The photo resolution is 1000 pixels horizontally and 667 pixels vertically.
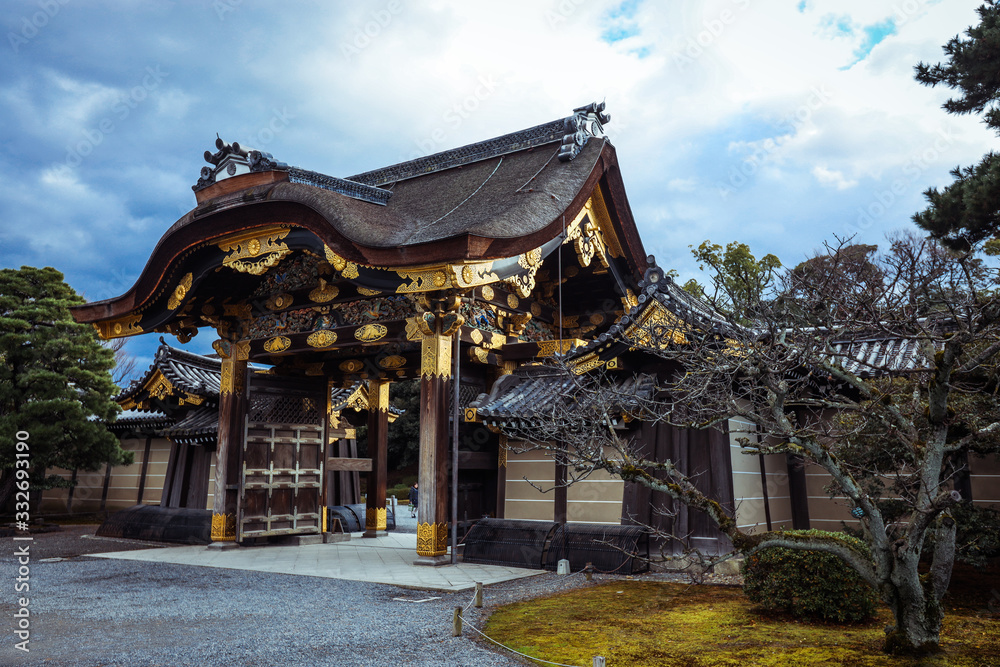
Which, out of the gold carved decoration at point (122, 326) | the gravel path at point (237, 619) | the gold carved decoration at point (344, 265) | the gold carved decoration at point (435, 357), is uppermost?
the gold carved decoration at point (344, 265)

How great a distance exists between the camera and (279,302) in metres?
11.6

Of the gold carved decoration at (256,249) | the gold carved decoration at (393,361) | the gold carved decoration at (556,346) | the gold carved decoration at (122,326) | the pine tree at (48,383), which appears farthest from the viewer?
the pine tree at (48,383)

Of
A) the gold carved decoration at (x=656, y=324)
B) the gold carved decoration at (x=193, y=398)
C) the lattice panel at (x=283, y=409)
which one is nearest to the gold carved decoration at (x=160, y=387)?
the gold carved decoration at (x=193, y=398)

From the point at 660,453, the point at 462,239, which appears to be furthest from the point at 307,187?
the point at 660,453

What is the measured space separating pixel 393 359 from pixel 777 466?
6670mm

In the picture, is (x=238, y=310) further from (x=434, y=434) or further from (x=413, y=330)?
(x=434, y=434)

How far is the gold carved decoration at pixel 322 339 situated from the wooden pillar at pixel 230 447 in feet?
5.58

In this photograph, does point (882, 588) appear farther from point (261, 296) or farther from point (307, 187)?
point (261, 296)

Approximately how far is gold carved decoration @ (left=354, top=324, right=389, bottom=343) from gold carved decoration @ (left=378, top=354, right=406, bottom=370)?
241cm

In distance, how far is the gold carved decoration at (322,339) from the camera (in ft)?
34.9

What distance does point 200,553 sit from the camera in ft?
35.5

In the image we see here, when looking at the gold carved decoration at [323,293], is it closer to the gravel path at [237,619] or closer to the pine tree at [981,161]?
the gravel path at [237,619]

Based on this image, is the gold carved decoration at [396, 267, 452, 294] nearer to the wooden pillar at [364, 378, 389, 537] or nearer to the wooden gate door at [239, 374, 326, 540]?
the wooden gate door at [239, 374, 326, 540]

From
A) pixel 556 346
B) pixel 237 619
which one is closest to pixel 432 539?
pixel 237 619
